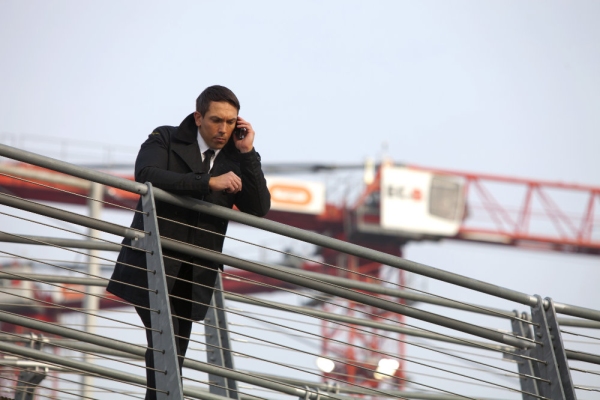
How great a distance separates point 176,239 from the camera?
11.7ft

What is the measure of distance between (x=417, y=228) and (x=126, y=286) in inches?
1416

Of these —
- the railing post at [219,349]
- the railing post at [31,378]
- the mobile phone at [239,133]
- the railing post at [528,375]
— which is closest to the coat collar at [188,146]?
the mobile phone at [239,133]

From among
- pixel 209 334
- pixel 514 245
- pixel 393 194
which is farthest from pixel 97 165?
pixel 209 334

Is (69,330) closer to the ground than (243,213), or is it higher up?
closer to the ground

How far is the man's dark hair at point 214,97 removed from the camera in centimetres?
372

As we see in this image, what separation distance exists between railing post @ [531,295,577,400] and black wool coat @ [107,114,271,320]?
4.20 feet

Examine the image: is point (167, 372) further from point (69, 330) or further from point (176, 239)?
point (176, 239)

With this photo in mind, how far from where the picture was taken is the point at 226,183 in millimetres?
3568

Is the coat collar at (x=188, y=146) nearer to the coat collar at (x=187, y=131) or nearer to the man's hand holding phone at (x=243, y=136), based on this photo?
the coat collar at (x=187, y=131)

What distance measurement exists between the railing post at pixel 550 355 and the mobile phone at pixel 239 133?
1.45 metres

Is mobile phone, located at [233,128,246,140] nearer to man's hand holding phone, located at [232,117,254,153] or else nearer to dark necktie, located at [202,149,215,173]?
man's hand holding phone, located at [232,117,254,153]

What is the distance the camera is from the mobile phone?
12.3 feet

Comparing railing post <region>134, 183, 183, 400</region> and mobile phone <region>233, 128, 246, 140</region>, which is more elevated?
mobile phone <region>233, 128, 246, 140</region>

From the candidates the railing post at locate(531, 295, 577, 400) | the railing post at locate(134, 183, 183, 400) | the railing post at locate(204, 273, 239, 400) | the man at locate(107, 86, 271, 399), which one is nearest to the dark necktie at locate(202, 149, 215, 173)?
the man at locate(107, 86, 271, 399)
